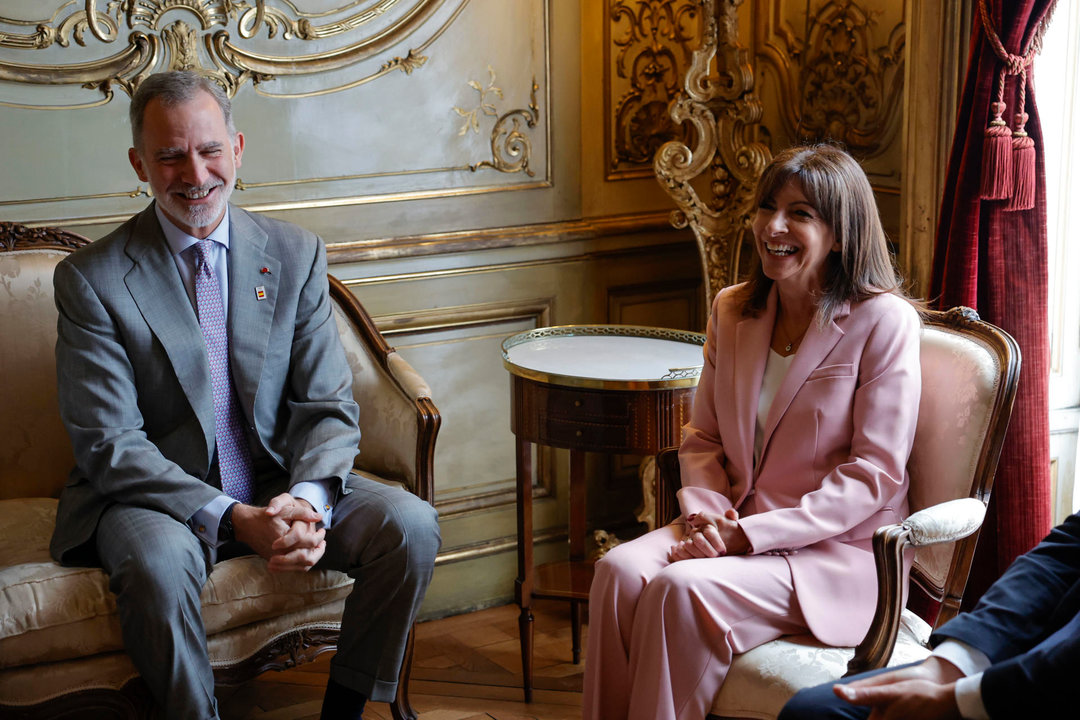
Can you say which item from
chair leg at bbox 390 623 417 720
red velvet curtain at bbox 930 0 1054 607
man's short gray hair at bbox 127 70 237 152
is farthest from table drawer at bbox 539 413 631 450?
man's short gray hair at bbox 127 70 237 152

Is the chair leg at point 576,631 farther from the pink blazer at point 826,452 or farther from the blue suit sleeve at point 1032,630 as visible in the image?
the blue suit sleeve at point 1032,630

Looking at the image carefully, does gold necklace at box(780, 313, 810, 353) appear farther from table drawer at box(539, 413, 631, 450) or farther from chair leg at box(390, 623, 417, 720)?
chair leg at box(390, 623, 417, 720)

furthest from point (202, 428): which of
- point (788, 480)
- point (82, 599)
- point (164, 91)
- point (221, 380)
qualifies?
point (788, 480)

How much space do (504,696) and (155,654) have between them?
0.99 m

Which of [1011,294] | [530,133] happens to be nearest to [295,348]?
[530,133]

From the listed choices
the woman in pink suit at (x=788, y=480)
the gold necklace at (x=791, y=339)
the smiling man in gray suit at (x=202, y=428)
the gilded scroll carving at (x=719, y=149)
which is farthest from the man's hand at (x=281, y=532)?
the gilded scroll carving at (x=719, y=149)

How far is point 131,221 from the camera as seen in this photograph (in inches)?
94.7

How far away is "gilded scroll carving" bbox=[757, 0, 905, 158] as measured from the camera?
2.78 metres

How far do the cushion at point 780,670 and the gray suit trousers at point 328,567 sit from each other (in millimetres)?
701

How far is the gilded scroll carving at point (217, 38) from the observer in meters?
2.66

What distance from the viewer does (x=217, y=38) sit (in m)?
2.82

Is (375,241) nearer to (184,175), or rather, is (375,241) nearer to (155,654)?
(184,175)

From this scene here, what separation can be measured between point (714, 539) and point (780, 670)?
0.27 meters

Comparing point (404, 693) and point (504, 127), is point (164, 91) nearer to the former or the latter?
point (504, 127)
